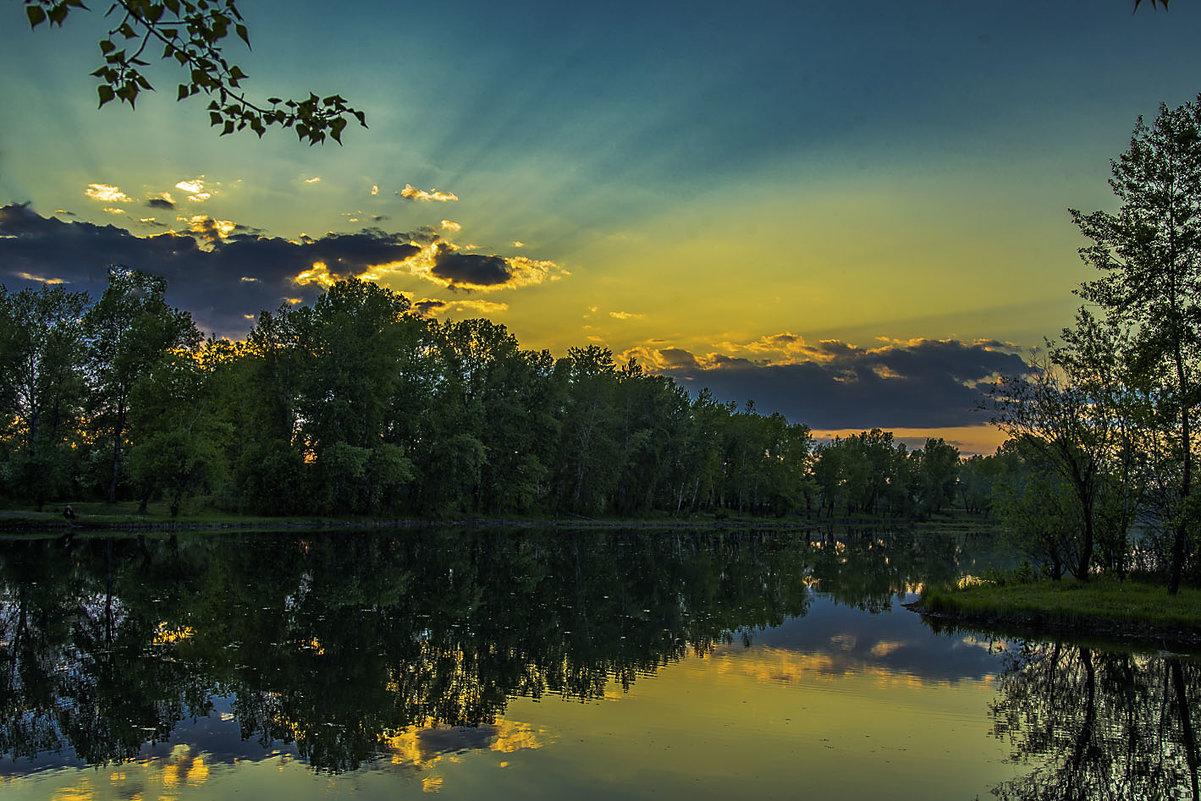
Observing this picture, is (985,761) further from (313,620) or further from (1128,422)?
(1128,422)

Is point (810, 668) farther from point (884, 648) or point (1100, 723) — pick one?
point (1100, 723)

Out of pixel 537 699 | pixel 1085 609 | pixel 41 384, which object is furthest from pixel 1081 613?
pixel 41 384

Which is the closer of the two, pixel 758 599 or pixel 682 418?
pixel 758 599

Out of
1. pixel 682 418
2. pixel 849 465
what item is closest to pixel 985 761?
pixel 682 418

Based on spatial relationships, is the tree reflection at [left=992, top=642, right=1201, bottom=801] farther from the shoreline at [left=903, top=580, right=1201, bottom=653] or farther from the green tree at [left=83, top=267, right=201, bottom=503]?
the green tree at [left=83, top=267, right=201, bottom=503]

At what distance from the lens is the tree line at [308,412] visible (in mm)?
53000

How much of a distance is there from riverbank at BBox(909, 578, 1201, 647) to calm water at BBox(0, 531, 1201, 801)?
196 cm

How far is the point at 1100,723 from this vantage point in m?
12.3

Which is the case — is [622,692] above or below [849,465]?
below

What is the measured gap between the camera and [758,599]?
89.5 ft

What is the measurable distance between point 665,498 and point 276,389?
174ft

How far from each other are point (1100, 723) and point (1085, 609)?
10788 mm

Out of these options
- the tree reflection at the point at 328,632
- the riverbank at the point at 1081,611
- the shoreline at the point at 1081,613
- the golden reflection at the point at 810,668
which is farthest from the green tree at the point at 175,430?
the shoreline at the point at 1081,613

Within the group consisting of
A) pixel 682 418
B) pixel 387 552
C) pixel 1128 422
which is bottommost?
pixel 387 552
